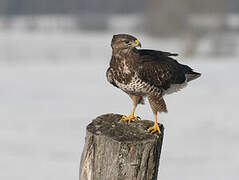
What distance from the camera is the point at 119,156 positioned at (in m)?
3.28

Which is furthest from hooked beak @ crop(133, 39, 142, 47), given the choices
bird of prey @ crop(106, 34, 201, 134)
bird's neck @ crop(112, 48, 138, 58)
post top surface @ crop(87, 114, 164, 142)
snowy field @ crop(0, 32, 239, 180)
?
snowy field @ crop(0, 32, 239, 180)

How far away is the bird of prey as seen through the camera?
3.90m

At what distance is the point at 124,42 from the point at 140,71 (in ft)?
1.03

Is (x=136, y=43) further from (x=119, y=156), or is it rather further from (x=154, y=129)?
(x=119, y=156)

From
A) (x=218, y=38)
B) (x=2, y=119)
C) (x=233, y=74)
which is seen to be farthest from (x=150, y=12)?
(x=2, y=119)

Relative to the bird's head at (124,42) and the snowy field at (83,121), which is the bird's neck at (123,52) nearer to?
the bird's head at (124,42)

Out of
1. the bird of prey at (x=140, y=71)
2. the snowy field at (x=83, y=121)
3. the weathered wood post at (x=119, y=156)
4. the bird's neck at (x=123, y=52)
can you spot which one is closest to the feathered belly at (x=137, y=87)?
the bird of prey at (x=140, y=71)

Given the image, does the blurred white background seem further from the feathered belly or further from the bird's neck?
the bird's neck

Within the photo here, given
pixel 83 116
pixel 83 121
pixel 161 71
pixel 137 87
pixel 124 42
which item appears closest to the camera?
pixel 124 42

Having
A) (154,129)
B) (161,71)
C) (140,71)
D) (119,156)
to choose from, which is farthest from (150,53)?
(119,156)

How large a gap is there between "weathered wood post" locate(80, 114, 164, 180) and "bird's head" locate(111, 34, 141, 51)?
2.72 feet

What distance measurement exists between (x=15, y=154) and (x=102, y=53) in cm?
3211

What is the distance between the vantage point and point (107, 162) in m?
3.28

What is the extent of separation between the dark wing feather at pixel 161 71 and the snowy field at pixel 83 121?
548 cm
